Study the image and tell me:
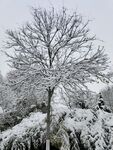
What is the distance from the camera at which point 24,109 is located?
18.2 meters

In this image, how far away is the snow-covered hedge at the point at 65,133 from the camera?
12812 millimetres

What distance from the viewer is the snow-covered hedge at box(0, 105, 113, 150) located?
1281cm

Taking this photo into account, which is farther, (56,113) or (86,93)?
(56,113)

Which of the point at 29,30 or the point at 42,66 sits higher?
the point at 29,30

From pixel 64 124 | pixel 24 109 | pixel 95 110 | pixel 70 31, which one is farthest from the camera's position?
pixel 24 109

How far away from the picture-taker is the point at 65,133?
12.9 m

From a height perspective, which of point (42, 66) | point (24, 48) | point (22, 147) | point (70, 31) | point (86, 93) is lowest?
point (22, 147)

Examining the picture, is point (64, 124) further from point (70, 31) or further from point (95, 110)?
point (70, 31)

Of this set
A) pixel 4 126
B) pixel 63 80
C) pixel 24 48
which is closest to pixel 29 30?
pixel 24 48

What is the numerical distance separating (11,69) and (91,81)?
383 centimetres

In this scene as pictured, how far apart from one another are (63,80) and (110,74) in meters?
2.40

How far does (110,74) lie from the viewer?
38.1ft

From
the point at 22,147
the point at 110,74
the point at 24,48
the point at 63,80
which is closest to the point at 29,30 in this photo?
the point at 24,48

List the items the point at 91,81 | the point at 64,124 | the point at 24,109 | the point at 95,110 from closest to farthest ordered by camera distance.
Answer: the point at 91,81 → the point at 64,124 → the point at 95,110 → the point at 24,109
